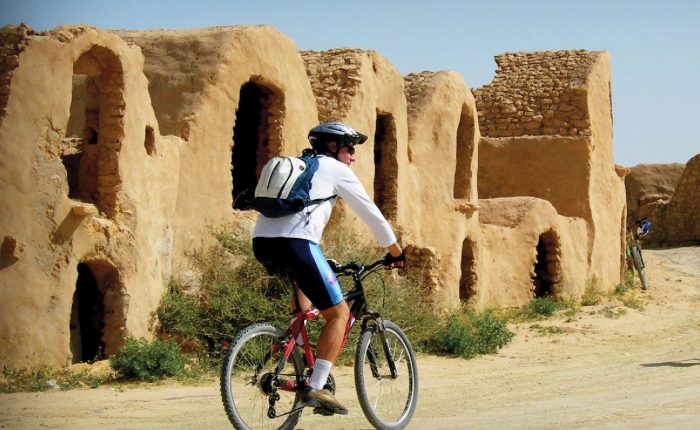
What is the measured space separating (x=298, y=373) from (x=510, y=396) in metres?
3.06

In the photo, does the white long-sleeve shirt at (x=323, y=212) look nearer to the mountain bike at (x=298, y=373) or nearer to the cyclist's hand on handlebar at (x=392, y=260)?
the cyclist's hand on handlebar at (x=392, y=260)

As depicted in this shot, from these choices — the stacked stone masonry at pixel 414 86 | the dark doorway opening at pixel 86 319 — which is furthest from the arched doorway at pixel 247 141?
the stacked stone masonry at pixel 414 86

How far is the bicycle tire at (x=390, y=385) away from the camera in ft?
21.6

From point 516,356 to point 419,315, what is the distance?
4.27ft

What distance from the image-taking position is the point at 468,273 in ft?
62.0

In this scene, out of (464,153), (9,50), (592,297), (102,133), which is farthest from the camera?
(592,297)

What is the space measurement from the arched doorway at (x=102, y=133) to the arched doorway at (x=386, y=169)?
5.93 m

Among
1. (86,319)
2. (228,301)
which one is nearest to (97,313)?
(86,319)

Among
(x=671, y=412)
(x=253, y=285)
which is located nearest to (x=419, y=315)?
(x=253, y=285)

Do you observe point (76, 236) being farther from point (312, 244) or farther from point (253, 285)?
point (312, 244)

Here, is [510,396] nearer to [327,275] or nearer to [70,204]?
[327,275]

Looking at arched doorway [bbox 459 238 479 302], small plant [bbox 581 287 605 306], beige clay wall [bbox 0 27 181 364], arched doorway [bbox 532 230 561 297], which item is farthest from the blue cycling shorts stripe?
small plant [bbox 581 287 605 306]

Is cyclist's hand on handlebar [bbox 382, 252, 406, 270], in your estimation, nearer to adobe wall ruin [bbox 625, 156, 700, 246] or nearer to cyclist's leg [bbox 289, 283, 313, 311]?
cyclist's leg [bbox 289, 283, 313, 311]

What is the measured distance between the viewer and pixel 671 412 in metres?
7.42
